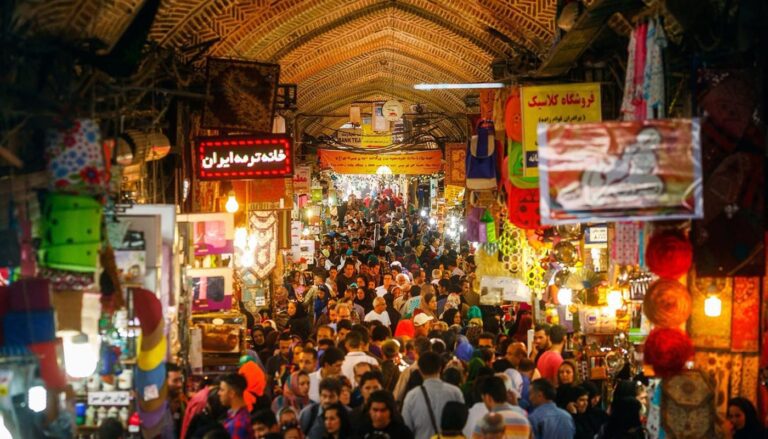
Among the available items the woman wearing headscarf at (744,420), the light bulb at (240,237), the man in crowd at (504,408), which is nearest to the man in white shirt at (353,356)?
the man in crowd at (504,408)

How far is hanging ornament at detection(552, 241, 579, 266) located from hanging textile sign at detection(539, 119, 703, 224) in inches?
208

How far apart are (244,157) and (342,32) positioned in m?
5.35

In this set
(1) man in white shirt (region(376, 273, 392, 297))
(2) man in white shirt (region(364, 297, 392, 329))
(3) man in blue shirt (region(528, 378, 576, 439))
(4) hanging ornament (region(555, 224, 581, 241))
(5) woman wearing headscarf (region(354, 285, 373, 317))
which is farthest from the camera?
(5) woman wearing headscarf (region(354, 285, 373, 317))

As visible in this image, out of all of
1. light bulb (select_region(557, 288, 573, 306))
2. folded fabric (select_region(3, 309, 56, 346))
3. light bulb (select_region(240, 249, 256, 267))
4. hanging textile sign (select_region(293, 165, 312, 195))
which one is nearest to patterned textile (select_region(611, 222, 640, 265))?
light bulb (select_region(557, 288, 573, 306))

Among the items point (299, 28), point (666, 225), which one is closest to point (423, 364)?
point (666, 225)

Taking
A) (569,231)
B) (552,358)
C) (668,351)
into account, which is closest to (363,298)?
(569,231)

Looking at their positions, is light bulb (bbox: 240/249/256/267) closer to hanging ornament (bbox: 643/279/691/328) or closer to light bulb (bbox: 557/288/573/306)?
light bulb (bbox: 557/288/573/306)

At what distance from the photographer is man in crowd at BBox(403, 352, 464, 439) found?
7.23 meters

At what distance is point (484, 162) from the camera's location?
14.0 m

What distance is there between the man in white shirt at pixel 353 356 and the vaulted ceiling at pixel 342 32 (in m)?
3.00

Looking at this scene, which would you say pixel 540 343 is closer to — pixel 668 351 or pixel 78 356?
pixel 668 351

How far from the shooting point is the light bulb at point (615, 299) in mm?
10984

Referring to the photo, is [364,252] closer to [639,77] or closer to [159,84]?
[159,84]

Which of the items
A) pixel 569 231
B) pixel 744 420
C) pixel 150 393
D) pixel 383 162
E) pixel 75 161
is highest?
pixel 383 162
